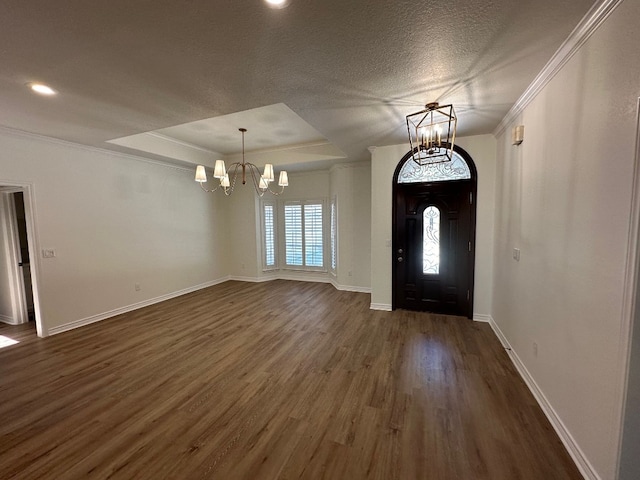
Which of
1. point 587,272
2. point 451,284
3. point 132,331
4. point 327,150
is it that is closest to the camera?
point 587,272

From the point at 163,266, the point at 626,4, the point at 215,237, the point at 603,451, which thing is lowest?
the point at 603,451

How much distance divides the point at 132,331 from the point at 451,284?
4.78m

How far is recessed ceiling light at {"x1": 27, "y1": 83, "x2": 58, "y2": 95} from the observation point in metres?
2.29

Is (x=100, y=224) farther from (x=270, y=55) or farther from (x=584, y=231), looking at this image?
(x=584, y=231)

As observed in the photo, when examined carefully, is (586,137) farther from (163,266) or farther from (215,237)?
(215,237)

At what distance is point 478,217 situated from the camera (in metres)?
4.00

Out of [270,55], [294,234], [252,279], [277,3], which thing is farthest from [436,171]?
[252,279]

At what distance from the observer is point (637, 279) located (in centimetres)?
128

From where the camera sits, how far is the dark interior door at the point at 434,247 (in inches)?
162

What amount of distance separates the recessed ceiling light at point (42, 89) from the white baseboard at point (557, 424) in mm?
4776

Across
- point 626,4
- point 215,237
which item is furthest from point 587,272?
point 215,237

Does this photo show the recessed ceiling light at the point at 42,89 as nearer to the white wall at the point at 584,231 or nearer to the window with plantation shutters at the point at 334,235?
the white wall at the point at 584,231

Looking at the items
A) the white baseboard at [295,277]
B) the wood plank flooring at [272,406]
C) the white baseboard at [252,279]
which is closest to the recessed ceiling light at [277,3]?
the wood plank flooring at [272,406]

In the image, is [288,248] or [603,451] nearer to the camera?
[603,451]
